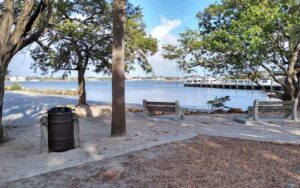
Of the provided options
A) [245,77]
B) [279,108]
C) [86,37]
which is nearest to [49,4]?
[86,37]

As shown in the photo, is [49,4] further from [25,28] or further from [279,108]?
[279,108]

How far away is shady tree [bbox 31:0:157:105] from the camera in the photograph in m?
14.0

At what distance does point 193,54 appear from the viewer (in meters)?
19.1

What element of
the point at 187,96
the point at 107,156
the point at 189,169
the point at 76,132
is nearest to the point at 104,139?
the point at 76,132

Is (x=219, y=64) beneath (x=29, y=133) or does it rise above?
above

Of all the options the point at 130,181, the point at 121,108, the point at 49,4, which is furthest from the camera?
the point at 49,4

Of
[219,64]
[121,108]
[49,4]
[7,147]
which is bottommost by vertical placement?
[7,147]

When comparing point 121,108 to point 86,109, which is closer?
point 121,108

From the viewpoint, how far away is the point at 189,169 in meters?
5.87

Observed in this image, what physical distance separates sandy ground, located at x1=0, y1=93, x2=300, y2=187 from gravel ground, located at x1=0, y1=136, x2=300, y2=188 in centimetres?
45

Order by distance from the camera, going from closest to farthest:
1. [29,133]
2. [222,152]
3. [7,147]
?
[222,152], [7,147], [29,133]

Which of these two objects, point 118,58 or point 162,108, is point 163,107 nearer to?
point 162,108

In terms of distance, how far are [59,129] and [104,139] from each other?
4.90 ft

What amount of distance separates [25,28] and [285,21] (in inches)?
416
